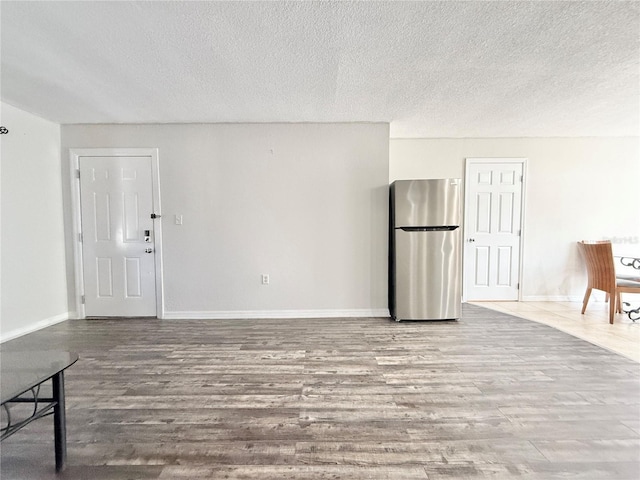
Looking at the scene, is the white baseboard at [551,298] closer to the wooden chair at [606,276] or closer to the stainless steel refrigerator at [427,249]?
the wooden chair at [606,276]

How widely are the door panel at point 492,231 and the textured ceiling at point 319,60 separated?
1047 mm

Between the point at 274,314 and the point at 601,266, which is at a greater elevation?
the point at 601,266

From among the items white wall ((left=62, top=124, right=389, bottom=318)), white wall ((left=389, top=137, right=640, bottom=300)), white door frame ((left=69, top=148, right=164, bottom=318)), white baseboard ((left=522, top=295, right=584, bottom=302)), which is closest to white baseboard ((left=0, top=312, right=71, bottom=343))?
white door frame ((left=69, top=148, right=164, bottom=318))

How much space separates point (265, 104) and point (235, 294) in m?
2.21

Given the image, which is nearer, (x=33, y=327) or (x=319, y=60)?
(x=319, y=60)

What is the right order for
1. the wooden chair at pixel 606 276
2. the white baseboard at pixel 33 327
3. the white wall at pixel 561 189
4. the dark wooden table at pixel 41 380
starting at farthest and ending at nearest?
the white wall at pixel 561 189 < the wooden chair at pixel 606 276 < the white baseboard at pixel 33 327 < the dark wooden table at pixel 41 380

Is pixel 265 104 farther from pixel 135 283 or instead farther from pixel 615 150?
pixel 615 150

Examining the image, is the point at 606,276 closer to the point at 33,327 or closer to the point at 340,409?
the point at 340,409

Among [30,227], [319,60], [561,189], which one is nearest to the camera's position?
[319,60]

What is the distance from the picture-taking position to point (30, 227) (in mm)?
3145

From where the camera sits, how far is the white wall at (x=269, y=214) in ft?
11.5

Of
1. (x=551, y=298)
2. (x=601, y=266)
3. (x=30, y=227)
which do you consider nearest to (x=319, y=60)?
(x=30, y=227)

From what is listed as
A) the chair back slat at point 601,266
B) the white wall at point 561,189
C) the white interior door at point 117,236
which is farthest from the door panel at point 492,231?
the white interior door at point 117,236

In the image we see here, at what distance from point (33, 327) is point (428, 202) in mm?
4572
